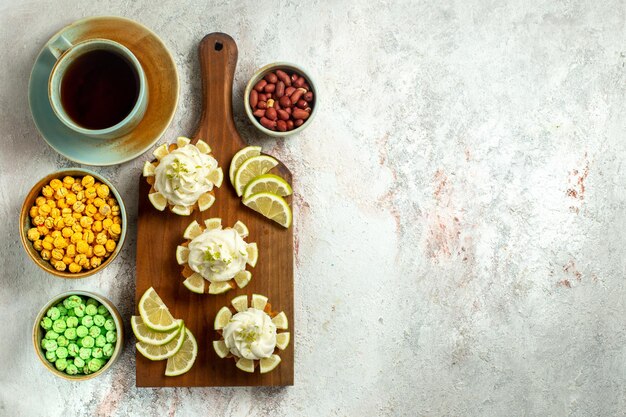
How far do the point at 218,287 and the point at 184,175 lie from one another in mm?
326

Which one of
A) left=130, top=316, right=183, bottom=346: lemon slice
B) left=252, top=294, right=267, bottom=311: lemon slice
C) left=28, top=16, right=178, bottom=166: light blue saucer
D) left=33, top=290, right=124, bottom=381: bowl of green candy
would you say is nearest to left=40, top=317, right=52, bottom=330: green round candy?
left=33, top=290, right=124, bottom=381: bowl of green candy

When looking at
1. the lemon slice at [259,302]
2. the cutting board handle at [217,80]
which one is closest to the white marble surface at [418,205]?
the cutting board handle at [217,80]

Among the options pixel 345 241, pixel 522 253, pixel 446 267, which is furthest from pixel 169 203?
pixel 522 253

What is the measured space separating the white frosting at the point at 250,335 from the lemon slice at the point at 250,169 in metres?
0.35

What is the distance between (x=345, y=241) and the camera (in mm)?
1757

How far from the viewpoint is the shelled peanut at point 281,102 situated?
1655mm

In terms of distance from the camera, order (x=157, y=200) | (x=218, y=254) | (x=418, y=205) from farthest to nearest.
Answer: (x=418, y=205), (x=157, y=200), (x=218, y=254)

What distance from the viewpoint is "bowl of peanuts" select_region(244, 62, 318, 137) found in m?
1.65

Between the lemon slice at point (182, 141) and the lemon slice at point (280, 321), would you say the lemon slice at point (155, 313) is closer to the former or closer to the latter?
the lemon slice at point (280, 321)

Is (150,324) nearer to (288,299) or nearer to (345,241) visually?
(288,299)

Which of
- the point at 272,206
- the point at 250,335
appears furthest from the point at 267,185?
the point at 250,335

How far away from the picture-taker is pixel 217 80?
168cm

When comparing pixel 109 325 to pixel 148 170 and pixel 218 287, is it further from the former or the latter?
pixel 148 170

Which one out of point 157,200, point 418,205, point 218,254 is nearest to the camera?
point 218,254
